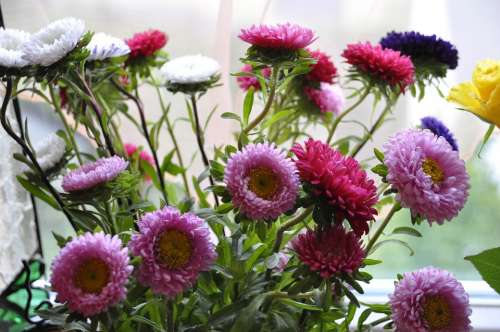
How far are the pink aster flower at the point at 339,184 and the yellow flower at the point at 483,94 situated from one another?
0.15 m

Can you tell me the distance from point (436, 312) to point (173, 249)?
0.71ft

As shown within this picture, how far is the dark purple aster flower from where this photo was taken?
64cm

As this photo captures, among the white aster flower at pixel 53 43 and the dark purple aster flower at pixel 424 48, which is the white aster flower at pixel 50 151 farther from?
the dark purple aster flower at pixel 424 48

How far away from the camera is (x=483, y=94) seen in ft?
1.71

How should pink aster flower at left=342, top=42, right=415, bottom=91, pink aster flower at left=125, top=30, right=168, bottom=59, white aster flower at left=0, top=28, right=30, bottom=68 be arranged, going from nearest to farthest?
white aster flower at left=0, top=28, right=30, bottom=68
pink aster flower at left=342, top=42, right=415, bottom=91
pink aster flower at left=125, top=30, right=168, bottom=59

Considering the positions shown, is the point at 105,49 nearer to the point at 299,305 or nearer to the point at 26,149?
the point at 26,149

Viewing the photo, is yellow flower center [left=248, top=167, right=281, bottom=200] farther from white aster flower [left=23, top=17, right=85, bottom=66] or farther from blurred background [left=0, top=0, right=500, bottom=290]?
blurred background [left=0, top=0, right=500, bottom=290]

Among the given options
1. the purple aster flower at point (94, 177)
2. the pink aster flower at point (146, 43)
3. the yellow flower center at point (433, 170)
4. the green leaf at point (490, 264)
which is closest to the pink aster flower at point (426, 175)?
the yellow flower center at point (433, 170)

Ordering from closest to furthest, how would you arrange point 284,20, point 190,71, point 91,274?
point 91,274, point 190,71, point 284,20

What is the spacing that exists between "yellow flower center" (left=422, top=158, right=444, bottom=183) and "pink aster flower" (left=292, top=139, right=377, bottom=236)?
44mm

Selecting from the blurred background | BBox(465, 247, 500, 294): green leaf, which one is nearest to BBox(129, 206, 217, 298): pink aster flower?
BBox(465, 247, 500, 294): green leaf

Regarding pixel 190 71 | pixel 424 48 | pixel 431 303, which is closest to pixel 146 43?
pixel 190 71

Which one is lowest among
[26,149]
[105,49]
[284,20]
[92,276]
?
[92,276]

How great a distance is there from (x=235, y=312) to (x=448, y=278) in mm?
173
